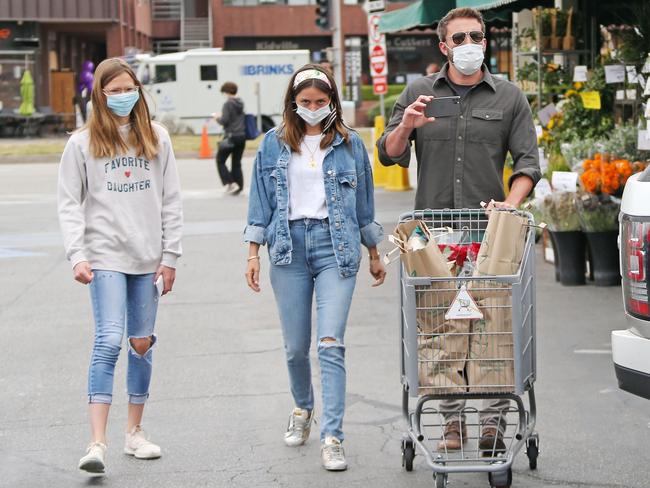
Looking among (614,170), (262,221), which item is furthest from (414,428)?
(614,170)

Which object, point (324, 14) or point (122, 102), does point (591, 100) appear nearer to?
point (122, 102)

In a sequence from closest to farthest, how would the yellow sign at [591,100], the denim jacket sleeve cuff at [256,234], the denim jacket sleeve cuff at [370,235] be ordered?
the denim jacket sleeve cuff at [256,234] < the denim jacket sleeve cuff at [370,235] < the yellow sign at [591,100]

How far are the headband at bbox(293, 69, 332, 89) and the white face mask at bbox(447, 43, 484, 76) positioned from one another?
23.5 inches

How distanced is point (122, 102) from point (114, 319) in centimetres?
98

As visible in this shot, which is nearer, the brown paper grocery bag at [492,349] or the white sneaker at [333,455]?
the brown paper grocery bag at [492,349]

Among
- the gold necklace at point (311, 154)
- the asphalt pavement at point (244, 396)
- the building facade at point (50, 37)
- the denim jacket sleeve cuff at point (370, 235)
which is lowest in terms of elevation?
the asphalt pavement at point (244, 396)

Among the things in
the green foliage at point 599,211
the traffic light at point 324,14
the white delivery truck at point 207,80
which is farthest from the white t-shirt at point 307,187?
the white delivery truck at point 207,80

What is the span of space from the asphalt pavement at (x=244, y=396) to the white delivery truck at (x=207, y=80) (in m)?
31.0

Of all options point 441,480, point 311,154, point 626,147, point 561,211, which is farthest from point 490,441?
point 626,147

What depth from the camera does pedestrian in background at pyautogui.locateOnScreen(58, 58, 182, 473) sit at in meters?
5.53

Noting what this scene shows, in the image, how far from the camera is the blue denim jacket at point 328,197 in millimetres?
5574

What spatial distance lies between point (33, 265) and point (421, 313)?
28.2ft

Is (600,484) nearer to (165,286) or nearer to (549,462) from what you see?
(549,462)

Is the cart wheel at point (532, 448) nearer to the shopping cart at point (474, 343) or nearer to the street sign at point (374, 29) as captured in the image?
the shopping cart at point (474, 343)
